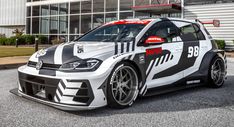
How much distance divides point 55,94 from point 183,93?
9.11 ft

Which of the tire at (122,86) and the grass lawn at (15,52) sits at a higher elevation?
the grass lawn at (15,52)

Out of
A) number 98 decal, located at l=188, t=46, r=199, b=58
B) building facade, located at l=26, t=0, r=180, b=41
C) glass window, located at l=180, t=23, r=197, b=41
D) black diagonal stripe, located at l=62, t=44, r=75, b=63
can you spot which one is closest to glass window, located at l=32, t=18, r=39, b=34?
building facade, located at l=26, t=0, r=180, b=41

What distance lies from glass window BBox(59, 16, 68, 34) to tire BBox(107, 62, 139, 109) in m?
23.7

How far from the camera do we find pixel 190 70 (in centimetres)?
561

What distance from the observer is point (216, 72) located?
630 centimetres

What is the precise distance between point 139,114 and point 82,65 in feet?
3.49

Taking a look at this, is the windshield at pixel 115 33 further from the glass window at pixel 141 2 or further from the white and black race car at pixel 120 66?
the glass window at pixel 141 2

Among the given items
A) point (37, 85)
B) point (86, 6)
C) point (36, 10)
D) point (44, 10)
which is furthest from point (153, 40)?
point (36, 10)

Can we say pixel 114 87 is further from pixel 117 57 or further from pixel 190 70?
pixel 190 70

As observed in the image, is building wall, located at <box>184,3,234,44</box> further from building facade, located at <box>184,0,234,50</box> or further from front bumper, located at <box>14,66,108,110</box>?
front bumper, located at <box>14,66,108,110</box>

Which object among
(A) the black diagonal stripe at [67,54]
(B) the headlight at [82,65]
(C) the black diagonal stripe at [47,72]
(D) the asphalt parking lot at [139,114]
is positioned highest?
(A) the black diagonal stripe at [67,54]

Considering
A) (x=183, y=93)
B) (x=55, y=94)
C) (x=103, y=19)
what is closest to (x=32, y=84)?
(x=55, y=94)

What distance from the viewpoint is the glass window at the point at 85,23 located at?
84.5 feet

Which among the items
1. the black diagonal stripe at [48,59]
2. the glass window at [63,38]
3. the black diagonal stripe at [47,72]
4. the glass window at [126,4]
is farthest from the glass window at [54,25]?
the black diagonal stripe at [47,72]
